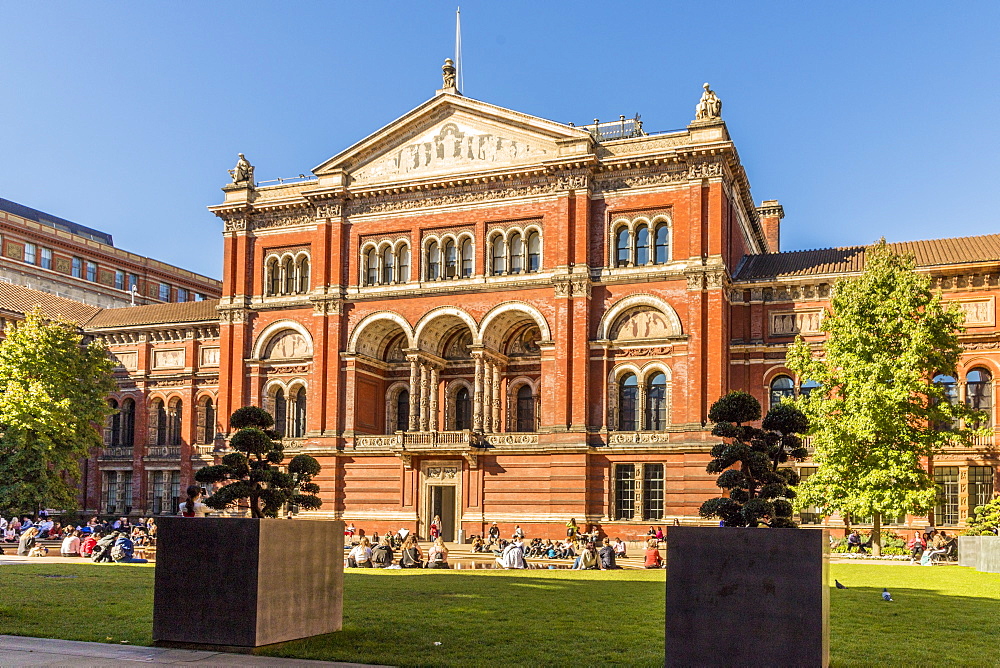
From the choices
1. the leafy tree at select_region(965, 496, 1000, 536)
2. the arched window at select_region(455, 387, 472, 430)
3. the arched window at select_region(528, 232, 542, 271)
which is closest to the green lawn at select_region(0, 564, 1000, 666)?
the leafy tree at select_region(965, 496, 1000, 536)

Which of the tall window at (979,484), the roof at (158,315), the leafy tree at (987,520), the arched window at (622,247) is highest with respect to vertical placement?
the arched window at (622,247)

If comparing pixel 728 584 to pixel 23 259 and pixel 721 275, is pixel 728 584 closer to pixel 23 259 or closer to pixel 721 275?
pixel 721 275

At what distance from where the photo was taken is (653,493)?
45406 millimetres

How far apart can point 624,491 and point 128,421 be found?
31.7 metres

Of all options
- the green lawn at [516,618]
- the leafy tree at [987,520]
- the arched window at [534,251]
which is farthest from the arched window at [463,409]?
the green lawn at [516,618]

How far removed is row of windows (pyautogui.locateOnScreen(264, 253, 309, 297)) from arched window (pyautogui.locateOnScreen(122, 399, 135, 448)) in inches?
521

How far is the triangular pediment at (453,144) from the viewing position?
48.9m

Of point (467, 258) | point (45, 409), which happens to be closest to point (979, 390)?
point (467, 258)

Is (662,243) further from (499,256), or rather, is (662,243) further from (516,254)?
(499,256)

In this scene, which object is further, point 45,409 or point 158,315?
point 158,315

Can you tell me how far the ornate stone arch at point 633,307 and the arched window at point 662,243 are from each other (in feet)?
6.51

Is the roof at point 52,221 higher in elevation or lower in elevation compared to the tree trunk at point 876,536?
higher

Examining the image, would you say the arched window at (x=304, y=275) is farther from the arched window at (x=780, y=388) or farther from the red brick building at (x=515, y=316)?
the arched window at (x=780, y=388)

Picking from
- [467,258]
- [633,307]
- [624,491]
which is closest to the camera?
[624,491]
